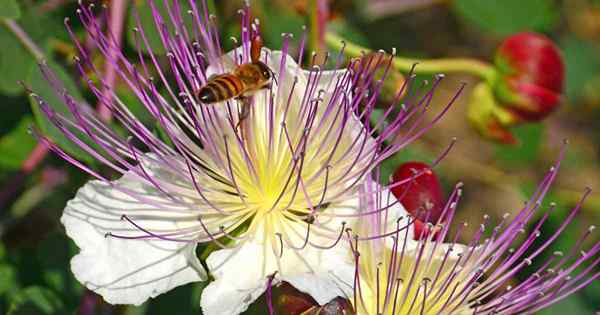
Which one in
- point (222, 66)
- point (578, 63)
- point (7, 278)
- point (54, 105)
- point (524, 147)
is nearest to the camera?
point (222, 66)

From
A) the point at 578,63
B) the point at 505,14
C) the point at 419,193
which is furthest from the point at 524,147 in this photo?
the point at 419,193

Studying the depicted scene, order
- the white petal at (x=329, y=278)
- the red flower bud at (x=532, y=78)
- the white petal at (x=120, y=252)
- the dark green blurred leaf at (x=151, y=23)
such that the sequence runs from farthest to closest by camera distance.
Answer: the red flower bud at (x=532, y=78)
the dark green blurred leaf at (x=151, y=23)
the white petal at (x=120, y=252)
the white petal at (x=329, y=278)

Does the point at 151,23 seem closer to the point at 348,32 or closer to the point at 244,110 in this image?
the point at 244,110

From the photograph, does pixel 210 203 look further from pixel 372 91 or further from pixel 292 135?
pixel 372 91

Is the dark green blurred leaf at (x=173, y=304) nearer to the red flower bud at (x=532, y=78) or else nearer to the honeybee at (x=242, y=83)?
the honeybee at (x=242, y=83)

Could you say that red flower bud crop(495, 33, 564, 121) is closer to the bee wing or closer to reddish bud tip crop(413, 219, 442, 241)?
reddish bud tip crop(413, 219, 442, 241)

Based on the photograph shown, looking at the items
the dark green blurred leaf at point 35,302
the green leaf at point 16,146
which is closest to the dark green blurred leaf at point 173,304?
the dark green blurred leaf at point 35,302

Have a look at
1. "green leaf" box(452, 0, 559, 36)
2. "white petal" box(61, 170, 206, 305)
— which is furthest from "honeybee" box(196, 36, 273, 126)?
"green leaf" box(452, 0, 559, 36)
